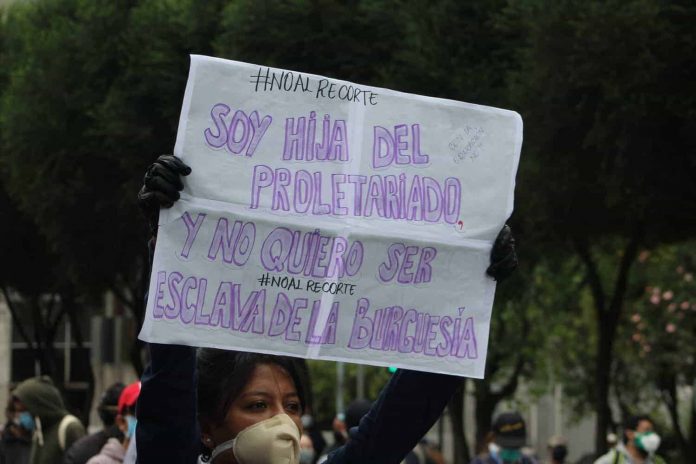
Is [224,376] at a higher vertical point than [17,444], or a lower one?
lower

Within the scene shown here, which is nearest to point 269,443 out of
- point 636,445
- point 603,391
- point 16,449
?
point 16,449

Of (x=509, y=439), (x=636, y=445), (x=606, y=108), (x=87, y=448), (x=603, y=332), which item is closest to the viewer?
(x=87, y=448)

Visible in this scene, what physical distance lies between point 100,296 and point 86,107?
6015mm

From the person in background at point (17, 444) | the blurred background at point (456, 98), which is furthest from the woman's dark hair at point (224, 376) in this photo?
the blurred background at point (456, 98)

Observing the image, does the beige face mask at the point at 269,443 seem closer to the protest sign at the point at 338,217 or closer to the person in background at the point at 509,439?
the protest sign at the point at 338,217

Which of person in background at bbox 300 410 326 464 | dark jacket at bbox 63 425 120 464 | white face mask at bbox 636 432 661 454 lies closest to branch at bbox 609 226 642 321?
person in background at bbox 300 410 326 464

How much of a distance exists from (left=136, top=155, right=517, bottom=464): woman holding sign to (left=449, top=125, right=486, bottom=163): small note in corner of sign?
0.20m

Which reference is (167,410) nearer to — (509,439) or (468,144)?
(468,144)

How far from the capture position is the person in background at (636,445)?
504 inches

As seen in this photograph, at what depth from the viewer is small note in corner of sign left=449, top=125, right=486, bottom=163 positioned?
3.85 m

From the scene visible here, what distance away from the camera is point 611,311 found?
2212cm

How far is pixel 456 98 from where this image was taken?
16906 millimetres

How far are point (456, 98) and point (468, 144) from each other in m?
13.1

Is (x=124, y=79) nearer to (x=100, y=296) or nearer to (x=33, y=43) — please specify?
(x=33, y=43)
